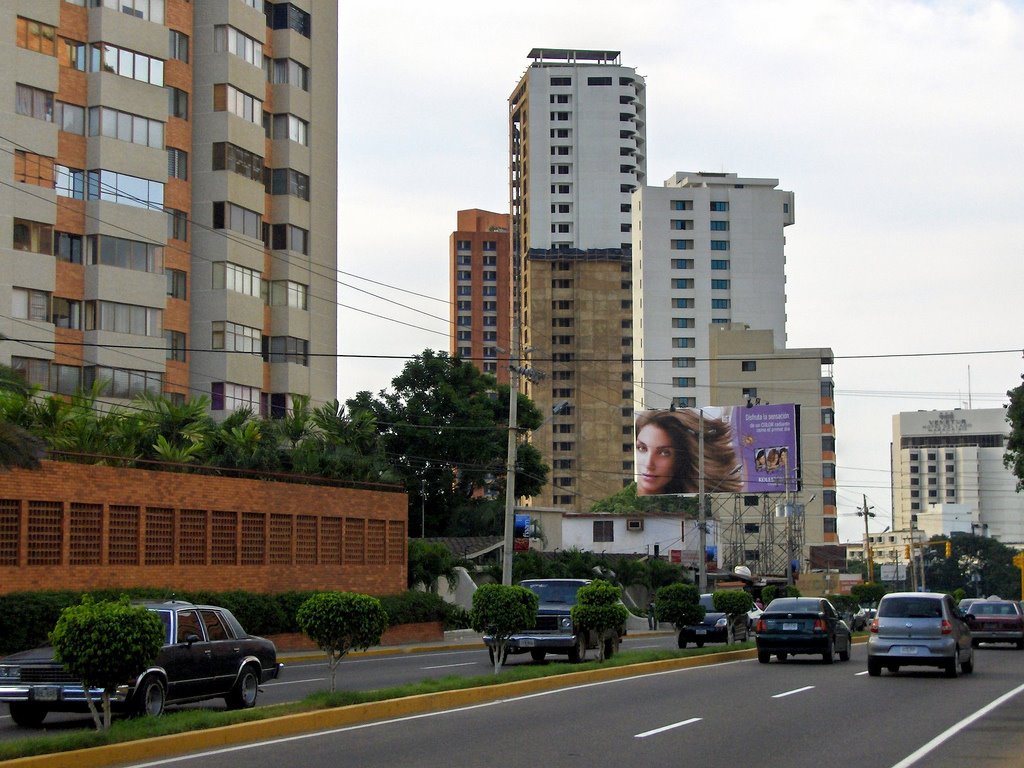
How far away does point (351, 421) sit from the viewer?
5416 centimetres

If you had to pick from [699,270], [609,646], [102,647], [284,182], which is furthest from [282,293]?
[699,270]

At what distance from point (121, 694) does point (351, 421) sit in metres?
37.6

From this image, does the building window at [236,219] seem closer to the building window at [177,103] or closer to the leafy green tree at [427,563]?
the building window at [177,103]

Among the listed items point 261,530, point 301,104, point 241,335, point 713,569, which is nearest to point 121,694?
point 261,530

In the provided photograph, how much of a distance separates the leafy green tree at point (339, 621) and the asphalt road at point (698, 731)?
6.26 ft

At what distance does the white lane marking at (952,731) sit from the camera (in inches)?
545

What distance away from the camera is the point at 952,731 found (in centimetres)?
1647

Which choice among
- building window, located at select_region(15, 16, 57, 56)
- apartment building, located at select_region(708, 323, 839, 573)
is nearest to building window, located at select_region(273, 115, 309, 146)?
building window, located at select_region(15, 16, 57, 56)

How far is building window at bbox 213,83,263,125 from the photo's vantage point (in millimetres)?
59094

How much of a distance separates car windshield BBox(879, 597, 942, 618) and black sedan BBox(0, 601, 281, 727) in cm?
1173

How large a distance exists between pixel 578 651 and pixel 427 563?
2105cm

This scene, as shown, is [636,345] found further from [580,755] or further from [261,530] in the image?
[580,755]

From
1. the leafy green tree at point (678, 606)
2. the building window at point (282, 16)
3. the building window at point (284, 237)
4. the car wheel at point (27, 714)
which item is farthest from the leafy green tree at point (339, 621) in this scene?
the building window at point (282, 16)

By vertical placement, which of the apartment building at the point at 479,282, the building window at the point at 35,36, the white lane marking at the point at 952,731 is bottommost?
the white lane marking at the point at 952,731
